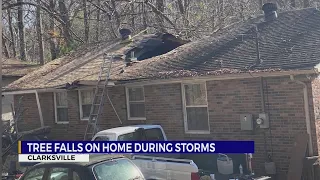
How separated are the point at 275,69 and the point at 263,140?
75.5 inches

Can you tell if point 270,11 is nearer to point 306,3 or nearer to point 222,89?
point 222,89

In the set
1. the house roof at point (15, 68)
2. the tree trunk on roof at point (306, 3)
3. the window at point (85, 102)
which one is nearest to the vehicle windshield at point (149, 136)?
the window at point (85, 102)

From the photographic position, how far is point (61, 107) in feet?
56.4

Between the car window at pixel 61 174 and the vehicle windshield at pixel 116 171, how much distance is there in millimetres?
335

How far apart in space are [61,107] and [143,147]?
750 cm

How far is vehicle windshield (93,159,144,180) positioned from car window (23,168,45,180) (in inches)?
41.9

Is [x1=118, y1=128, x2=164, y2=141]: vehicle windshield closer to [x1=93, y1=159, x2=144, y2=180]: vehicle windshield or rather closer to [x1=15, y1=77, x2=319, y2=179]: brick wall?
[x1=15, y1=77, x2=319, y2=179]: brick wall

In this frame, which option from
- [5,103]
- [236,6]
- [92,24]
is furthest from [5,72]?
[236,6]

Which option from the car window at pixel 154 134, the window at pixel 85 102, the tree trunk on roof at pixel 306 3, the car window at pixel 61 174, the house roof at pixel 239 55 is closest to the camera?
the car window at pixel 61 174

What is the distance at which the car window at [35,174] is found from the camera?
7254mm

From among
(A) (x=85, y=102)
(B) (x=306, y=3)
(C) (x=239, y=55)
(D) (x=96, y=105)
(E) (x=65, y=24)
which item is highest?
(E) (x=65, y=24)

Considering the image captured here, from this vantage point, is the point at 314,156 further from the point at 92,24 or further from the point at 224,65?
the point at 92,24

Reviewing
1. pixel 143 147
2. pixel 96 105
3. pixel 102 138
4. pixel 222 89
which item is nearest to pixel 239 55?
pixel 222 89

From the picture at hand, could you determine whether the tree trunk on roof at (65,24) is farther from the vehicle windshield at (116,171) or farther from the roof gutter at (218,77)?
the vehicle windshield at (116,171)
